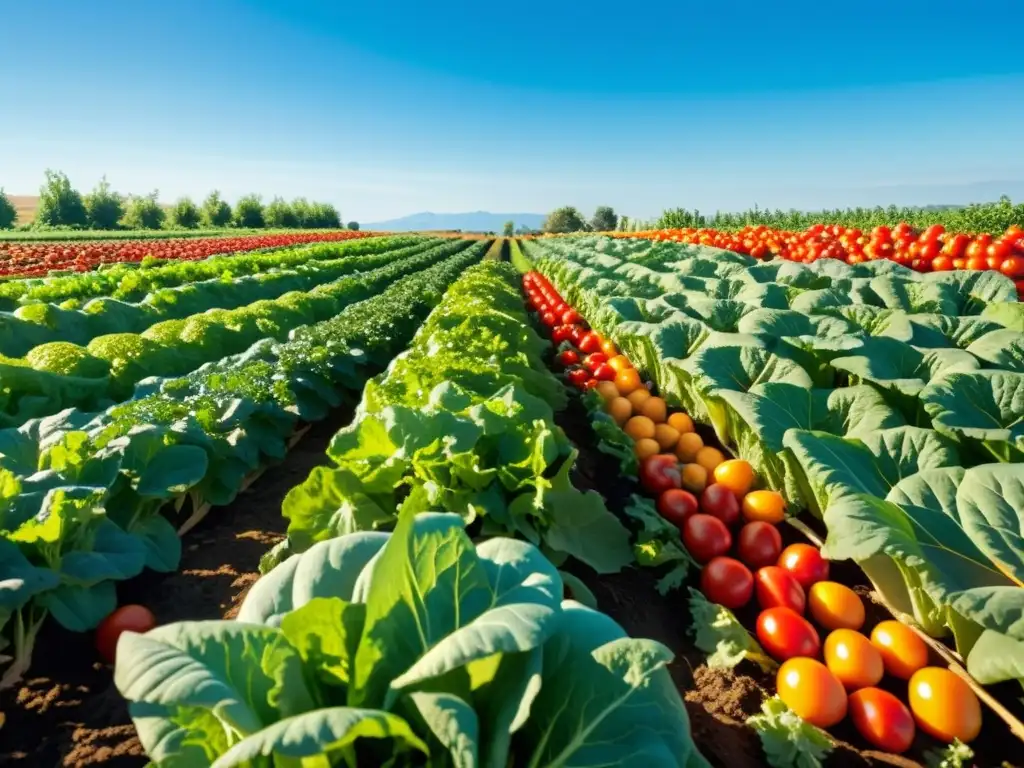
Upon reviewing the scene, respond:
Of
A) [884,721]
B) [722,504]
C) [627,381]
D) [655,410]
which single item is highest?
[627,381]

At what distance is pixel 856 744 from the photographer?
Result: 227 centimetres

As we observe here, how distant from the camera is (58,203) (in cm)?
5359

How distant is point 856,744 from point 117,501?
12.3 feet

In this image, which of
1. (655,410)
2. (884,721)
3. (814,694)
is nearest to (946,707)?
(884,721)

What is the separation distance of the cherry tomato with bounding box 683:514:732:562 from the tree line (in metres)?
66.5

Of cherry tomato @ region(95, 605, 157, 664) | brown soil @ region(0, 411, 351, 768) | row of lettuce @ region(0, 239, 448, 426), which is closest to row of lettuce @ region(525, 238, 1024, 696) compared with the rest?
brown soil @ region(0, 411, 351, 768)

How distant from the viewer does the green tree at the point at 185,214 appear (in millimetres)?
61531

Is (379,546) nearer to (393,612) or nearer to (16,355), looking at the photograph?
(393,612)

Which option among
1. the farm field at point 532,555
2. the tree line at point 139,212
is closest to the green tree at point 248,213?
the tree line at point 139,212

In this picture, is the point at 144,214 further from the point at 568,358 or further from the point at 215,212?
the point at 568,358

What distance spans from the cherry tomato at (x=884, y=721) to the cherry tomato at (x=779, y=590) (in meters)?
0.53

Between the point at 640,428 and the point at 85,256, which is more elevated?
the point at 85,256

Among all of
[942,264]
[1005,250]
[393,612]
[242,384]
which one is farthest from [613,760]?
[942,264]

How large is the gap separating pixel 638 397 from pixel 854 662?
10.0ft
